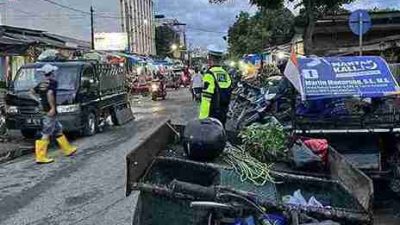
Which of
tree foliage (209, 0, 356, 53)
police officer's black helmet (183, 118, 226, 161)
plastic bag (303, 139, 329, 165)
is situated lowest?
plastic bag (303, 139, 329, 165)

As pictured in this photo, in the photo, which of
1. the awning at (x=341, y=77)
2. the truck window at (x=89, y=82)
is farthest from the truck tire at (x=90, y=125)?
the awning at (x=341, y=77)

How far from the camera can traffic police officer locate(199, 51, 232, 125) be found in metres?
8.77

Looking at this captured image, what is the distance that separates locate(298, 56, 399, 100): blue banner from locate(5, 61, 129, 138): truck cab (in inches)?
339

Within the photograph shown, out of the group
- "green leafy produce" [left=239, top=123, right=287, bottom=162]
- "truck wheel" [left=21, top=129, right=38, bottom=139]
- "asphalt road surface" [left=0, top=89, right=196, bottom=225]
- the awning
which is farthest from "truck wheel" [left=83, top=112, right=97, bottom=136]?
"green leafy produce" [left=239, top=123, right=287, bottom=162]

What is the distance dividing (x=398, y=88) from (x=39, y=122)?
395 inches

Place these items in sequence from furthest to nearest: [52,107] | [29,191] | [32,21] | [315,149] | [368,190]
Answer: [32,21]
[52,107]
[29,191]
[315,149]
[368,190]

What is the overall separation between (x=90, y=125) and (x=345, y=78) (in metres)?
10.1

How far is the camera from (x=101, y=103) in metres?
17.9

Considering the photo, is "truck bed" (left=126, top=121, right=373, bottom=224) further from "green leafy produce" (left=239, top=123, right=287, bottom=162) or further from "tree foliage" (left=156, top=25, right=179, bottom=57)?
"tree foliage" (left=156, top=25, right=179, bottom=57)

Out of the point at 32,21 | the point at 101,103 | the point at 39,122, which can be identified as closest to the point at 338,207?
the point at 39,122

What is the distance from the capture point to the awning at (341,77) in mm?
7723

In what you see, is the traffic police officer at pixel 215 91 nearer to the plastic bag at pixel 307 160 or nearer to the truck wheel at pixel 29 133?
the plastic bag at pixel 307 160

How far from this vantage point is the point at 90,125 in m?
16.8

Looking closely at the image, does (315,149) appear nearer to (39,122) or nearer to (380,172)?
(380,172)
